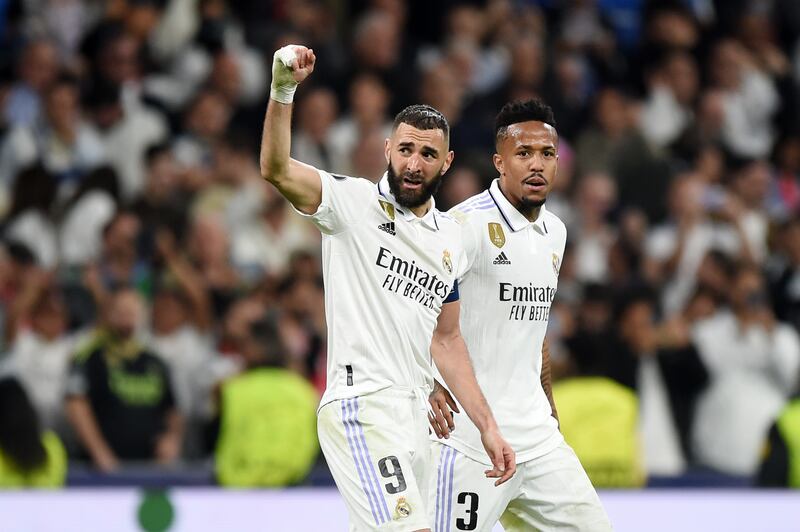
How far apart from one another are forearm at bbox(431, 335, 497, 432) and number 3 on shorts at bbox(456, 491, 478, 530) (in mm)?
468

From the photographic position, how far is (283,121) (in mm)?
5676

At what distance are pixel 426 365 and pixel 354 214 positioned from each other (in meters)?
0.71

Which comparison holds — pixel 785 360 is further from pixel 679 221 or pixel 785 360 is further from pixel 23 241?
pixel 23 241

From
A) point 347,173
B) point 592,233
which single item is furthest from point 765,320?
point 347,173

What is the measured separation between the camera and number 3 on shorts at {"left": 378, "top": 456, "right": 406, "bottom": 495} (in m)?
5.87

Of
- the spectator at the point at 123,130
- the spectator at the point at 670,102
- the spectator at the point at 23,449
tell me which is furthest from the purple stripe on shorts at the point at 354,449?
the spectator at the point at 670,102

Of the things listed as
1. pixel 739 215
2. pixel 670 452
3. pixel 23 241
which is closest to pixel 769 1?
pixel 739 215

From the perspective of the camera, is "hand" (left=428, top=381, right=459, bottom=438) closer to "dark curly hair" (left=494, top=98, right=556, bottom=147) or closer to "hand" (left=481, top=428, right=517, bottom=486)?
"hand" (left=481, top=428, right=517, bottom=486)

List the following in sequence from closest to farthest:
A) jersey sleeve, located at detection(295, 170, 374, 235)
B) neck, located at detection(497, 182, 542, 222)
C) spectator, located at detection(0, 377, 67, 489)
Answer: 1. jersey sleeve, located at detection(295, 170, 374, 235)
2. neck, located at detection(497, 182, 542, 222)
3. spectator, located at detection(0, 377, 67, 489)

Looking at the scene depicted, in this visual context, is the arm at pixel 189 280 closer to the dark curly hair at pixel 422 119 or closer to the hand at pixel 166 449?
the hand at pixel 166 449

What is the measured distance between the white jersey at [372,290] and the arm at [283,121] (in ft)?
0.64

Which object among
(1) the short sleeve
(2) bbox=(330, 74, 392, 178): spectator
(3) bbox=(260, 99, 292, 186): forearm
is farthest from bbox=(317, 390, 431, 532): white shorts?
(2) bbox=(330, 74, 392, 178): spectator

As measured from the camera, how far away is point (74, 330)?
36.0 feet

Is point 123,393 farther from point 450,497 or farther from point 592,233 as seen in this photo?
point 592,233
